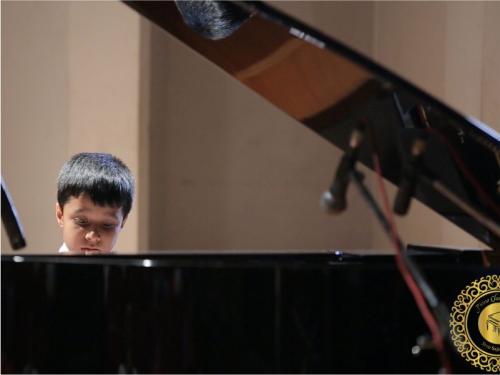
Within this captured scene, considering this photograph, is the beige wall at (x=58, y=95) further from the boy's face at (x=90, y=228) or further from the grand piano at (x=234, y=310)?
the grand piano at (x=234, y=310)

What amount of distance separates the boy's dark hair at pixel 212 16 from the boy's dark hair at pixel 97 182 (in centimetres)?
46

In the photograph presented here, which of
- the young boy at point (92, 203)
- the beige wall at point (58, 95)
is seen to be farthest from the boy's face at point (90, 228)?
the beige wall at point (58, 95)

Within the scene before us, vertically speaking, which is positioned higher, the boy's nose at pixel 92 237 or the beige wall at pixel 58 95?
the beige wall at pixel 58 95

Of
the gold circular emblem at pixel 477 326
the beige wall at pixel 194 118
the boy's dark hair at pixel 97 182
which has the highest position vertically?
the beige wall at pixel 194 118

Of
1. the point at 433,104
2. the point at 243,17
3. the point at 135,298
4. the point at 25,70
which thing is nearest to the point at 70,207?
the point at 135,298

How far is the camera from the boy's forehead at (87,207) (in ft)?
6.02

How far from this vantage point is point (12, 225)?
1.28 metres

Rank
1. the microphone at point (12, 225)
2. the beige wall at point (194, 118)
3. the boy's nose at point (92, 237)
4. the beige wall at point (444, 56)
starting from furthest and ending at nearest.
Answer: the beige wall at point (194, 118) → the beige wall at point (444, 56) → the boy's nose at point (92, 237) → the microphone at point (12, 225)

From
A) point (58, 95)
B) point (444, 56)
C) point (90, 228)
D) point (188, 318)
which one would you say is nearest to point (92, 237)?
point (90, 228)

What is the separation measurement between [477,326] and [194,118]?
247 cm

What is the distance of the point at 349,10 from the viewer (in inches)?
156

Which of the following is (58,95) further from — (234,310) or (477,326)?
(477,326)

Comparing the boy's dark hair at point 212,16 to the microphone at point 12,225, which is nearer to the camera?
the microphone at point 12,225

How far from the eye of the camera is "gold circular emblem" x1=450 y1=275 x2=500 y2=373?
1.50 metres
